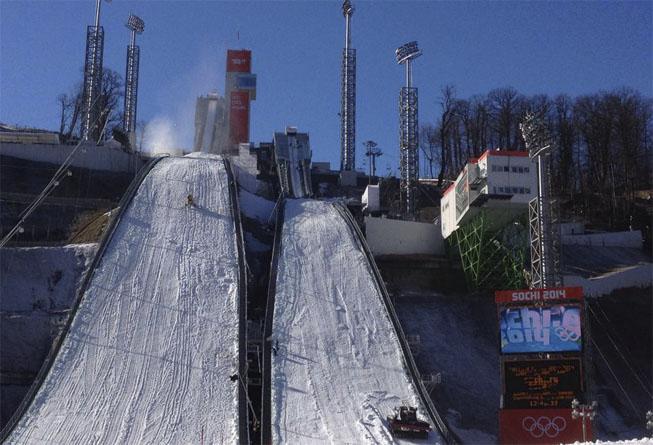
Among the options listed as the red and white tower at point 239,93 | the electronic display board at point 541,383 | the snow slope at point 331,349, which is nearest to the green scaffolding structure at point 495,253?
the snow slope at point 331,349

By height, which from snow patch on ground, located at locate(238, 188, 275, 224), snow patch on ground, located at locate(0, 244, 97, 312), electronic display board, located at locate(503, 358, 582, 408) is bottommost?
electronic display board, located at locate(503, 358, 582, 408)

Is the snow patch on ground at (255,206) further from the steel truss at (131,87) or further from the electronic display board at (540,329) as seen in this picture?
the steel truss at (131,87)

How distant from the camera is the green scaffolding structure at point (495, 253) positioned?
34750 mm

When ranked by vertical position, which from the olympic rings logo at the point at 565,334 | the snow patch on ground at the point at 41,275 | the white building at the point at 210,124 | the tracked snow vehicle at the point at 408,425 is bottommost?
the tracked snow vehicle at the point at 408,425

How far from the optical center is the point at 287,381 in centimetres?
2650

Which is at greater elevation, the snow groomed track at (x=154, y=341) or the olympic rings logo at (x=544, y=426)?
the snow groomed track at (x=154, y=341)

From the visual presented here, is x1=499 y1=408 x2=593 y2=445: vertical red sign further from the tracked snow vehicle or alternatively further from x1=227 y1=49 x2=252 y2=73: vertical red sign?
x1=227 y1=49 x2=252 y2=73: vertical red sign

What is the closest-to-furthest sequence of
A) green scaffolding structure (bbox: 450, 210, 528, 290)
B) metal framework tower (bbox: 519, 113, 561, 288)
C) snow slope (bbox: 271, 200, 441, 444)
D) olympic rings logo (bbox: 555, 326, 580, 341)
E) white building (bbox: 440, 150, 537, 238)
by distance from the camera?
olympic rings logo (bbox: 555, 326, 580, 341) → snow slope (bbox: 271, 200, 441, 444) → metal framework tower (bbox: 519, 113, 561, 288) → white building (bbox: 440, 150, 537, 238) → green scaffolding structure (bbox: 450, 210, 528, 290)

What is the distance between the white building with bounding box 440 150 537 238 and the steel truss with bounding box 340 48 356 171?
21013mm

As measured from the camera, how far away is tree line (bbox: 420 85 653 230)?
5200 centimetres

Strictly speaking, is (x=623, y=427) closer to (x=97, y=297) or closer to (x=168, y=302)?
(x=168, y=302)

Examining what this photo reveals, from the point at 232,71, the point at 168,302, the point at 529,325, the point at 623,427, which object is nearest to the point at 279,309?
the point at 168,302

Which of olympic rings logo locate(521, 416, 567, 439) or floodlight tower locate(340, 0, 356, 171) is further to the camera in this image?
floodlight tower locate(340, 0, 356, 171)

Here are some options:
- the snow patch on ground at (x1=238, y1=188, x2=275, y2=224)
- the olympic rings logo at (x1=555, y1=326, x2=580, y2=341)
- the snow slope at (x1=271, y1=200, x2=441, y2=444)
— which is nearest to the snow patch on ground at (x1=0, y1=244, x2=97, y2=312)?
the snow slope at (x1=271, y1=200, x2=441, y2=444)
